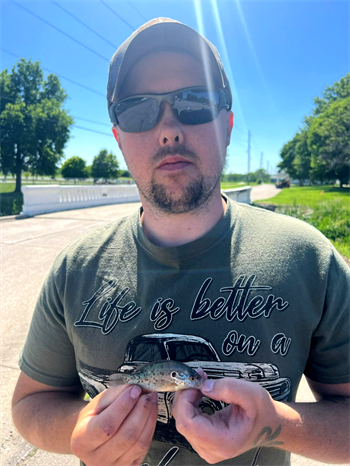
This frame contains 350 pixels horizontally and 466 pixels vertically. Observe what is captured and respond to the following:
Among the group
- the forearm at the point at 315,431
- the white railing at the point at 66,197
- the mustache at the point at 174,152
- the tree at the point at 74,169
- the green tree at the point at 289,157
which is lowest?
the forearm at the point at 315,431

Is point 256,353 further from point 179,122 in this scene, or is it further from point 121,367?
point 179,122

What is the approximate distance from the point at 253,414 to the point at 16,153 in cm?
3164

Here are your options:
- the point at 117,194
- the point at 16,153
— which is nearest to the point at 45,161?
the point at 16,153

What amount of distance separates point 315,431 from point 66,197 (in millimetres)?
14565

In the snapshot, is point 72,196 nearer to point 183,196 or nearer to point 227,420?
point 183,196

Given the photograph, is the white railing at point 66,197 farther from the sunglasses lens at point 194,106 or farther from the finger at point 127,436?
the finger at point 127,436

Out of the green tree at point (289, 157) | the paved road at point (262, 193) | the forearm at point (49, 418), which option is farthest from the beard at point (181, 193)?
the green tree at point (289, 157)

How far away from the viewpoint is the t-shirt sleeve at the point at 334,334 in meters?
1.28

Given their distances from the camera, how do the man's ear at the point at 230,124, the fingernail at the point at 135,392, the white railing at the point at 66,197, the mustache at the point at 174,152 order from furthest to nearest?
the white railing at the point at 66,197 < the man's ear at the point at 230,124 < the mustache at the point at 174,152 < the fingernail at the point at 135,392

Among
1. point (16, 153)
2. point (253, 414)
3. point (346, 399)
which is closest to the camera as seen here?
point (253, 414)

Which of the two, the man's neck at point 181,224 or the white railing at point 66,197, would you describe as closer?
the man's neck at point 181,224

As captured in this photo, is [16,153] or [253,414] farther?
[16,153]

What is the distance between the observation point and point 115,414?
1.05m

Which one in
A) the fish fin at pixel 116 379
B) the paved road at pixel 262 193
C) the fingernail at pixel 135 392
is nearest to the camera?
the fingernail at pixel 135 392
